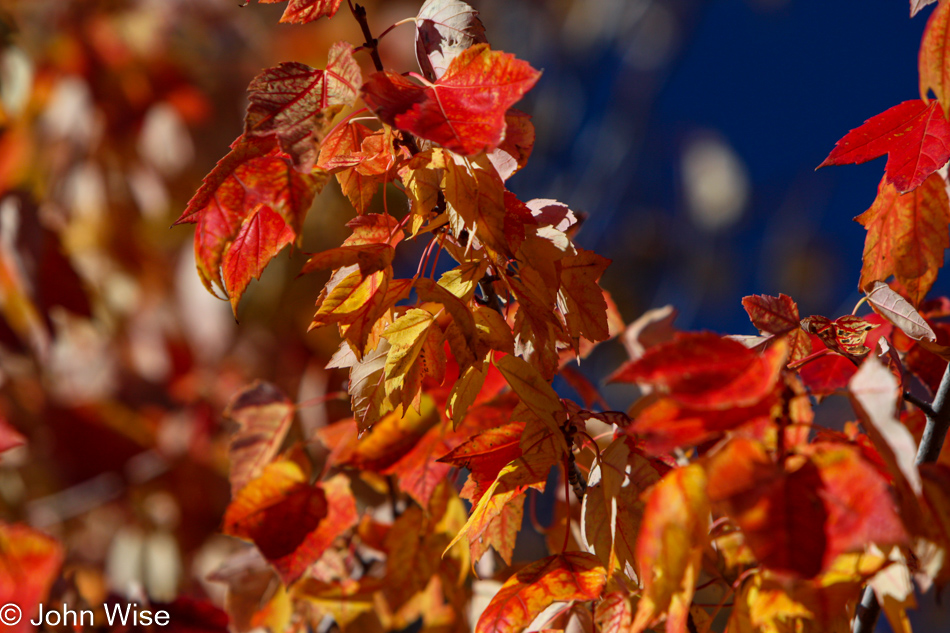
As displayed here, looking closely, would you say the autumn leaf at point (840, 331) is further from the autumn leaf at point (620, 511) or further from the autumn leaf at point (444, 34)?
the autumn leaf at point (444, 34)

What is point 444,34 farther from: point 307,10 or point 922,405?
point 922,405

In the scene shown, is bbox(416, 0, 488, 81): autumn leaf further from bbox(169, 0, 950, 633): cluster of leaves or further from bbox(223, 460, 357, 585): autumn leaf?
bbox(223, 460, 357, 585): autumn leaf

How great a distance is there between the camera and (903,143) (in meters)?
0.46

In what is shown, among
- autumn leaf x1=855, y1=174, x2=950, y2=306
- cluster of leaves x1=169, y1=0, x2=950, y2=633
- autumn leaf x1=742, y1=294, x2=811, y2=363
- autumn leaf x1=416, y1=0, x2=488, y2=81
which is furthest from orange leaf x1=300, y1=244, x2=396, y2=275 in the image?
autumn leaf x1=855, y1=174, x2=950, y2=306

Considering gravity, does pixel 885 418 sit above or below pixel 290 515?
above

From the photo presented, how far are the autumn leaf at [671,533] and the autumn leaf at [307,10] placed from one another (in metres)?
0.33

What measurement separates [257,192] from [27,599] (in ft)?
1.37

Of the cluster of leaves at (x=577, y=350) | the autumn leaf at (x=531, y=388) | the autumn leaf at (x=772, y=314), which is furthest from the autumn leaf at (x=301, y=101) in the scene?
the autumn leaf at (x=772, y=314)

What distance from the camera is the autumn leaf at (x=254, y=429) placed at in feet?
2.03

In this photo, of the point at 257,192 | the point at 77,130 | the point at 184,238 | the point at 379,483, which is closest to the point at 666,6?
the point at 184,238

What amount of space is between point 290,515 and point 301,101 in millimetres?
335

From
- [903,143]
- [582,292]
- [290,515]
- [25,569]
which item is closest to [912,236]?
[903,143]

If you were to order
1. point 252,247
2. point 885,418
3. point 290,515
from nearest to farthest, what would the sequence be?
point 885,418
point 252,247
point 290,515

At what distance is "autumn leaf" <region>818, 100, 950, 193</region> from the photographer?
45 cm
